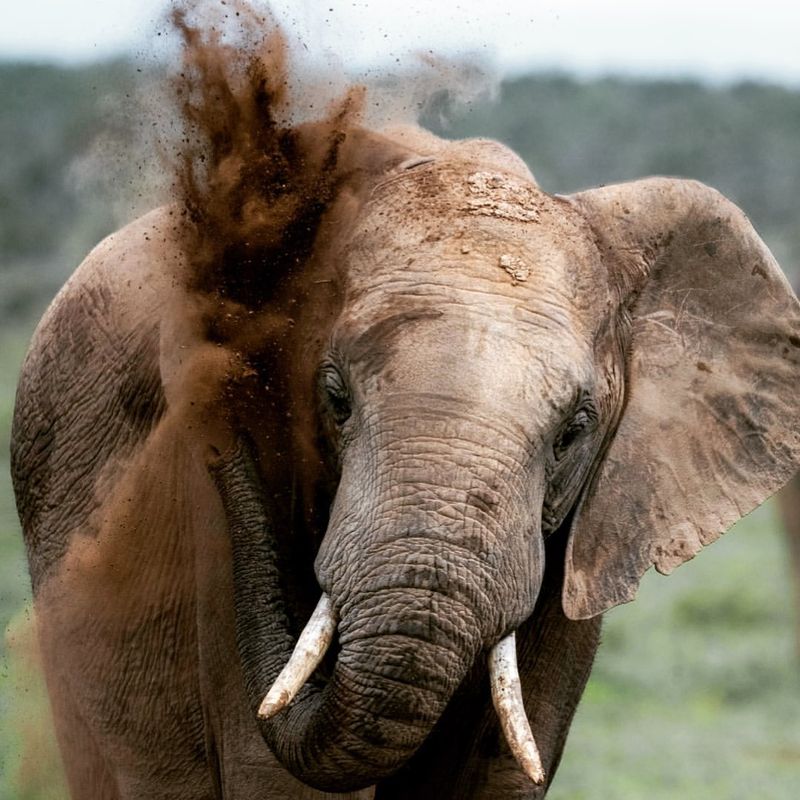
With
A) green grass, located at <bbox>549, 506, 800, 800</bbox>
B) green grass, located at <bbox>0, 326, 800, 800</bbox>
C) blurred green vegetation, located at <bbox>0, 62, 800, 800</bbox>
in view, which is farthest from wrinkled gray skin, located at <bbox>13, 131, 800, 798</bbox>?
green grass, located at <bbox>549, 506, 800, 800</bbox>

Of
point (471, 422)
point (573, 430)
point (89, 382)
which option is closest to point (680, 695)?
point (89, 382)

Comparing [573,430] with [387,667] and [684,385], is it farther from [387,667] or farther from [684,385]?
[387,667]

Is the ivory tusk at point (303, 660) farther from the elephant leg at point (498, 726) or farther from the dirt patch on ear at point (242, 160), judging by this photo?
the elephant leg at point (498, 726)

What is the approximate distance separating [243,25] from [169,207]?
1.71 feet

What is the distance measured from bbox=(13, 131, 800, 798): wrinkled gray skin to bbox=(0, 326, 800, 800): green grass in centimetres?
74

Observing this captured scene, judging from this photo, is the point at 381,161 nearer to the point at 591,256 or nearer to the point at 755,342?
the point at 591,256

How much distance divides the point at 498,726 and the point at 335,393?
1318 mm

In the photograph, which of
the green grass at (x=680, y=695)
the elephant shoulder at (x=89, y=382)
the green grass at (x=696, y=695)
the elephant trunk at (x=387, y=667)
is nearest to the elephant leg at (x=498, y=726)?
the elephant trunk at (x=387, y=667)

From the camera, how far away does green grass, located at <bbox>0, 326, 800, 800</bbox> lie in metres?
7.18

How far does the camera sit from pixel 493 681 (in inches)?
179

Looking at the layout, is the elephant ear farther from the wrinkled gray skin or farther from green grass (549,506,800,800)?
green grass (549,506,800,800)

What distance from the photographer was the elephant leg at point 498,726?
5551 mm

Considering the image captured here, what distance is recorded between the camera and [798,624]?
14406 millimetres

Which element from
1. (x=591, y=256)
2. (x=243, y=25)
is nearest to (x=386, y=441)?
(x=591, y=256)
